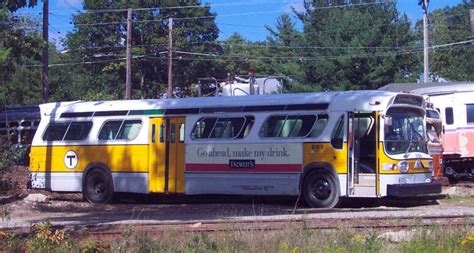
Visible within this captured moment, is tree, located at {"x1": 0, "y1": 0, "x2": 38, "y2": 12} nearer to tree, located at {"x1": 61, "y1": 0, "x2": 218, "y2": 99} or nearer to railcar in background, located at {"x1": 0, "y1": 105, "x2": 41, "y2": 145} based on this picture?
railcar in background, located at {"x1": 0, "y1": 105, "x2": 41, "y2": 145}

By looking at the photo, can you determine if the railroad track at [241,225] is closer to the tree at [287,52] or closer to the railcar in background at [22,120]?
the railcar in background at [22,120]

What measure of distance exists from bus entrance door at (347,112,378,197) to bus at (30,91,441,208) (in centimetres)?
2

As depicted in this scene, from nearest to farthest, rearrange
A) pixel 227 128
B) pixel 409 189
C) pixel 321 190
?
1. pixel 409 189
2. pixel 321 190
3. pixel 227 128

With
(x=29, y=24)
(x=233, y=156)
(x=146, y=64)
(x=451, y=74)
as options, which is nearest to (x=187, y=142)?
(x=233, y=156)

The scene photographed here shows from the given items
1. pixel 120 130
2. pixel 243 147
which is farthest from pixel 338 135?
pixel 120 130

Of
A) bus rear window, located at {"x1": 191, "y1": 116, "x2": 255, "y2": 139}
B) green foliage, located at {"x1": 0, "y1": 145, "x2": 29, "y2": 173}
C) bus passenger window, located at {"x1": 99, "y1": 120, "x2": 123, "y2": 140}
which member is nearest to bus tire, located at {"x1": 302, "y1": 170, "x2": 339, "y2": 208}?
bus rear window, located at {"x1": 191, "y1": 116, "x2": 255, "y2": 139}

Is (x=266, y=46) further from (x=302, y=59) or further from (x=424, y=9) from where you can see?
(x=424, y=9)

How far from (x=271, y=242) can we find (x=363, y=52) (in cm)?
4333

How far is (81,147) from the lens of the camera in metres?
20.5

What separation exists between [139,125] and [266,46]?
166ft

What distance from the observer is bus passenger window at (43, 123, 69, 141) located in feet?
69.4

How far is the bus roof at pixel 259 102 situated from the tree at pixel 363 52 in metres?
31.4

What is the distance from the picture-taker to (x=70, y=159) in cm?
2073

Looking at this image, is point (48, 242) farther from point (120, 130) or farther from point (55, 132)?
point (55, 132)
